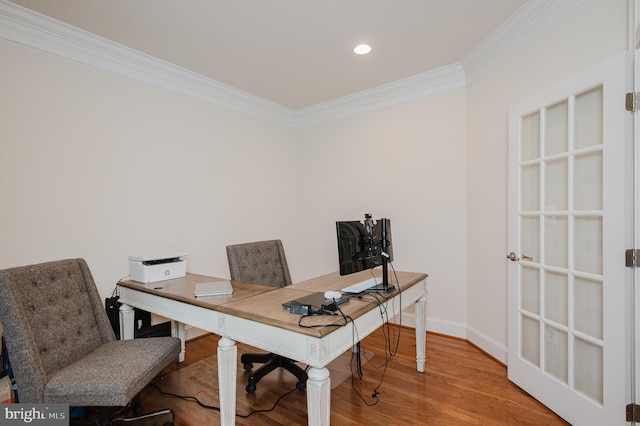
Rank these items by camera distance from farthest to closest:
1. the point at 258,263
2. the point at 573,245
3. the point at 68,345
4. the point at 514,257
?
1. the point at 258,263
2. the point at 514,257
3. the point at 573,245
4. the point at 68,345

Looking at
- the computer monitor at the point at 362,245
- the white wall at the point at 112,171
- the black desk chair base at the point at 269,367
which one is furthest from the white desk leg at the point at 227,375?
the white wall at the point at 112,171

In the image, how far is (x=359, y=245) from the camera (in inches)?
72.9

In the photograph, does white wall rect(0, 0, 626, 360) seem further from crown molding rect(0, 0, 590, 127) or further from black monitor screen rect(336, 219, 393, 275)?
black monitor screen rect(336, 219, 393, 275)

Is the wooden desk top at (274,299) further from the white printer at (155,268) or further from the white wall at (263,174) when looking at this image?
the white wall at (263,174)

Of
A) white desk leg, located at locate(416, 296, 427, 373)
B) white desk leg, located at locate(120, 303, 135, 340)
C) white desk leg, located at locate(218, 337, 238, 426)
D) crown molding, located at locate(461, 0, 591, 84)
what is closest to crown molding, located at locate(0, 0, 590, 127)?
crown molding, located at locate(461, 0, 591, 84)

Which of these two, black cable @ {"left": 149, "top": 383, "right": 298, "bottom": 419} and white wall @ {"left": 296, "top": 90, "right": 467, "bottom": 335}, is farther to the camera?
white wall @ {"left": 296, "top": 90, "right": 467, "bottom": 335}

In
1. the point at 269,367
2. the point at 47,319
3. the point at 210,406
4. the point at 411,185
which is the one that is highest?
the point at 411,185

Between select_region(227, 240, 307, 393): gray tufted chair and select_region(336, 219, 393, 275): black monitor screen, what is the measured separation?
0.98 metres

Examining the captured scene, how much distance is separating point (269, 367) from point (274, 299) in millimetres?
823

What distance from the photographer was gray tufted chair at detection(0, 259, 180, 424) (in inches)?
56.2

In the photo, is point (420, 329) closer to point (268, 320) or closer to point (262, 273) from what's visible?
point (262, 273)

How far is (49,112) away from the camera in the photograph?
7.27 ft

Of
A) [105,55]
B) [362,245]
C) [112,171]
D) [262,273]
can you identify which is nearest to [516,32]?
[362,245]

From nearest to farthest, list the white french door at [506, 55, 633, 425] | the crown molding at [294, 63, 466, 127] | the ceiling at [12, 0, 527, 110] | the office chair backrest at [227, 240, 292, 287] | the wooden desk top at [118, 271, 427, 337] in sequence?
the wooden desk top at [118, 271, 427, 337] → the white french door at [506, 55, 633, 425] → the ceiling at [12, 0, 527, 110] → the office chair backrest at [227, 240, 292, 287] → the crown molding at [294, 63, 466, 127]
